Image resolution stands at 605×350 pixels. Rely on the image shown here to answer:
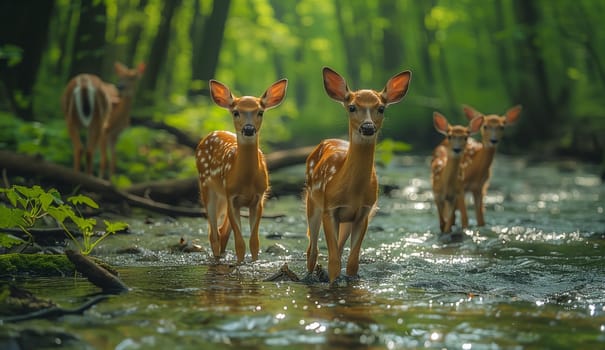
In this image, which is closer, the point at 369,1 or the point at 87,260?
the point at 87,260

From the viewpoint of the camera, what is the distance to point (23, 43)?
13.7 m

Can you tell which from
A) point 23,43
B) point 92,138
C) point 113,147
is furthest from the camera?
point 23,43

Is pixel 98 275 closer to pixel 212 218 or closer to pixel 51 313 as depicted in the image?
pixel 51 313

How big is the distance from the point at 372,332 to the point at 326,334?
10.4 inches

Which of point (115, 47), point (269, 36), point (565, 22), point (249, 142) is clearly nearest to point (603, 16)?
point (565, 22)

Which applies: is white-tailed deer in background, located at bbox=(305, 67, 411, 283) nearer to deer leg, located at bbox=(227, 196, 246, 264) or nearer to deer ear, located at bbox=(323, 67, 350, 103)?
deer ear, located at bbox=(323, 67, 350, 103)

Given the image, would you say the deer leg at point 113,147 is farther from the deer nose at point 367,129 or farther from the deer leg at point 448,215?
the deer nose at point 367,129

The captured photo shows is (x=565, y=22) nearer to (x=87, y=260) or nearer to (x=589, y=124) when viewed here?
(x=589, y=124)

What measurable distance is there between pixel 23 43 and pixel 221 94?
6.72m

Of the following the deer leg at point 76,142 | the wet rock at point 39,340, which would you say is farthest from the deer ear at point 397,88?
the deer leg at point 76,142

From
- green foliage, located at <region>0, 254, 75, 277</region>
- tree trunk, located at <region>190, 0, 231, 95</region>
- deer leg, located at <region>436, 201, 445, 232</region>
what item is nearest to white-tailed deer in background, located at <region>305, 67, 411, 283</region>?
green foliage, located at <region>0, 254, 75, 277</region>

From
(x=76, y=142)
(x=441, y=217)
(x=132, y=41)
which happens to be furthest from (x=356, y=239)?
(x=132, y=41)

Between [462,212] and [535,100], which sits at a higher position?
[535,100]

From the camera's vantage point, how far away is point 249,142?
7.97 metres
